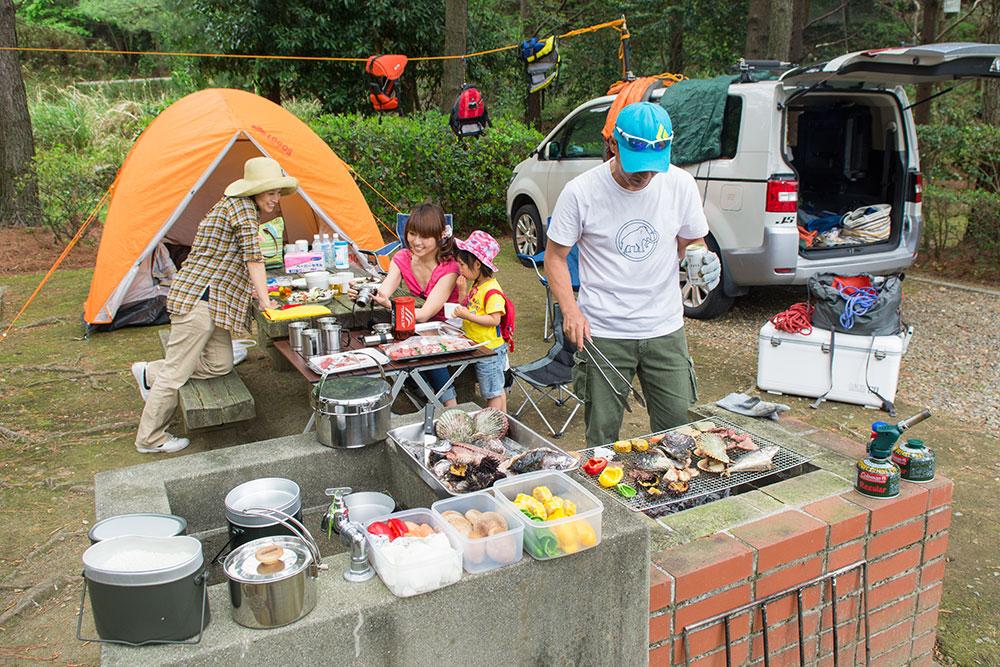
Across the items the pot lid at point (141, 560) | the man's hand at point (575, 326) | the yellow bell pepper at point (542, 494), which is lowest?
the yellow bell pepper at point (542, 494)

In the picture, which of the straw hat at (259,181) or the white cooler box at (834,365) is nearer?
the straw hat at (259,181)

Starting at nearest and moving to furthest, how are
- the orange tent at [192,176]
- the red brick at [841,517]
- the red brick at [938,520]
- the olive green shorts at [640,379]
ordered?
1. the red brick at [841,517]
2. the red brick at [938,520]
3. the olive green shorts at [640,379]
4. the orange tent at [192,176]

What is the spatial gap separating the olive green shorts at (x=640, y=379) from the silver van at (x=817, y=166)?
133 inches

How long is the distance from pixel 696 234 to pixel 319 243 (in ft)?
12.9

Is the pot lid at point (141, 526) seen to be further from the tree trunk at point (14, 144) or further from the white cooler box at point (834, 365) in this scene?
the tree trunk at point (14, 144)

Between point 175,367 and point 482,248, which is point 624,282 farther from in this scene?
point 175,367

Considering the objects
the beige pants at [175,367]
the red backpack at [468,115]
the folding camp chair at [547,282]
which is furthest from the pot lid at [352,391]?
the red backpack at [468,115]

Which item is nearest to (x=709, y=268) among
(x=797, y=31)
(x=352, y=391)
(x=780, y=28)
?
(x=352, y=391)

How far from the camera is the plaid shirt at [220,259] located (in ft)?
15.3

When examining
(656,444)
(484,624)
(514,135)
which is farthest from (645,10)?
(484,624)

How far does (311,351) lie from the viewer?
4438mm

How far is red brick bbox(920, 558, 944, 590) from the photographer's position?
2.75 meters

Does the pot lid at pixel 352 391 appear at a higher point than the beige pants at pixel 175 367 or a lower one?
higher

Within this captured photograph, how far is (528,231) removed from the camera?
31.4 feet
